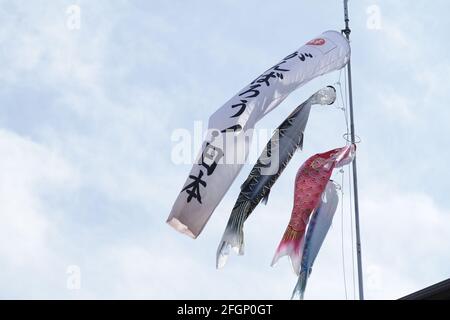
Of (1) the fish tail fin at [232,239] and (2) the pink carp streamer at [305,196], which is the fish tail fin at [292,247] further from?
(1) the fish tail fin at [232,239]

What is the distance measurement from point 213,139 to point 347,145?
440cm

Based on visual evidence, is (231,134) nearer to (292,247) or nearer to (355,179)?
(292,247)

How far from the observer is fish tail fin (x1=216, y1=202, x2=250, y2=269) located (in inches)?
543

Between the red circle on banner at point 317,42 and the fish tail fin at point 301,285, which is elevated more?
the red circle on banner at point 317,42

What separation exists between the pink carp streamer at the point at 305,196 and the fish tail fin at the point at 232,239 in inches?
51.0

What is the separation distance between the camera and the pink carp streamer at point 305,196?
49.2 feet

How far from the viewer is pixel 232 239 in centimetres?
1395

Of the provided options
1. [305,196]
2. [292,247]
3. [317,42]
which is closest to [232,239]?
[292,247]

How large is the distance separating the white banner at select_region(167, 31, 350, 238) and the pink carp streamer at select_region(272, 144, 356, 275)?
1.72 meters

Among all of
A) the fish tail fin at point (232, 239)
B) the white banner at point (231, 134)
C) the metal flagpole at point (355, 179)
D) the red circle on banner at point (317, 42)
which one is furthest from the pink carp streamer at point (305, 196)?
the red circle on banner at point (317, 42)

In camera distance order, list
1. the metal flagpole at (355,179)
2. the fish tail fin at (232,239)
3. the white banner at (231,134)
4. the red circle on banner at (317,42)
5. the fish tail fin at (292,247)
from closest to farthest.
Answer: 1. the white banner at (231,134)
2. the fish tail fin at (232,239)
3. the metal flagpole at (355,179)
4. the fish tail fin at (292,247)
5. the red circle on banner at (317,42)

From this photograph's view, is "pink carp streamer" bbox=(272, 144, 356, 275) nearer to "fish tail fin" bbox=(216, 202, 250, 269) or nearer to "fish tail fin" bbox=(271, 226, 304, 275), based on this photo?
"fish tail fin" bbox=(271, 226, 304, 275)
